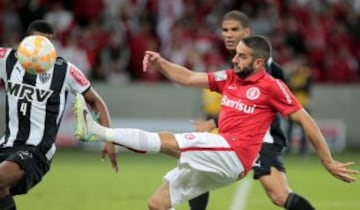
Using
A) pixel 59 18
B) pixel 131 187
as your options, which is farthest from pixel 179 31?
pixel 131 187

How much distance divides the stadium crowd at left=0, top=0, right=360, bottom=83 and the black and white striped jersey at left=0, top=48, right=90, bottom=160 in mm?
11714

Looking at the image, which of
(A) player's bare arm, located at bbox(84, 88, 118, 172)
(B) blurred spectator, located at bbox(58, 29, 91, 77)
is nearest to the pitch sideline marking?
Answer: (A) player's bare arm, located at bbox(84, 88, 118, 172)

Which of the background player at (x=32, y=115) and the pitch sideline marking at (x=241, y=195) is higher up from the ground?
the background player at (x=32, y=115)

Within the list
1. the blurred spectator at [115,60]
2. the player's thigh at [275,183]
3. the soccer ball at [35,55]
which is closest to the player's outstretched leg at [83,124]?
the soccer ball at [35,55]

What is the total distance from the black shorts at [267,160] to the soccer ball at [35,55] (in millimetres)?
2342

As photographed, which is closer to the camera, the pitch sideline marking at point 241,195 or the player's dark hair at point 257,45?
the player's dark hair at point 257,45

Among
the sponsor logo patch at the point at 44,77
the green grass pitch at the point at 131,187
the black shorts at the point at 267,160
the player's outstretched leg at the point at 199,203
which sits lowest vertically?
the green grass pitch at the point at 131,187

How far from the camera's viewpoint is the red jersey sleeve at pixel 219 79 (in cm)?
915

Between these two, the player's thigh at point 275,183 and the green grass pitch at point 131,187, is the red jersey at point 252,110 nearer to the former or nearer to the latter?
the player's thigh at point 275,183

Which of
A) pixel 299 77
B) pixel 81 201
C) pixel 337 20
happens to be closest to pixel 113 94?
pixel 299 77

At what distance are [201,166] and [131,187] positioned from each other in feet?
21.6

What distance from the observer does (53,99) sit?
9.23 m

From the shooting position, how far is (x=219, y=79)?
9188 mm

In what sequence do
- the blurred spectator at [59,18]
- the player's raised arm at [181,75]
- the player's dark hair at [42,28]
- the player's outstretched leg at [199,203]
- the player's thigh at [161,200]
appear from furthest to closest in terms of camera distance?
the blurred spectator at [59,18], the player's outstretched leg at [199,203], the player's dark hair at [42,28], the player's raised arm at [181,75], the player's thigh at [161,200]
